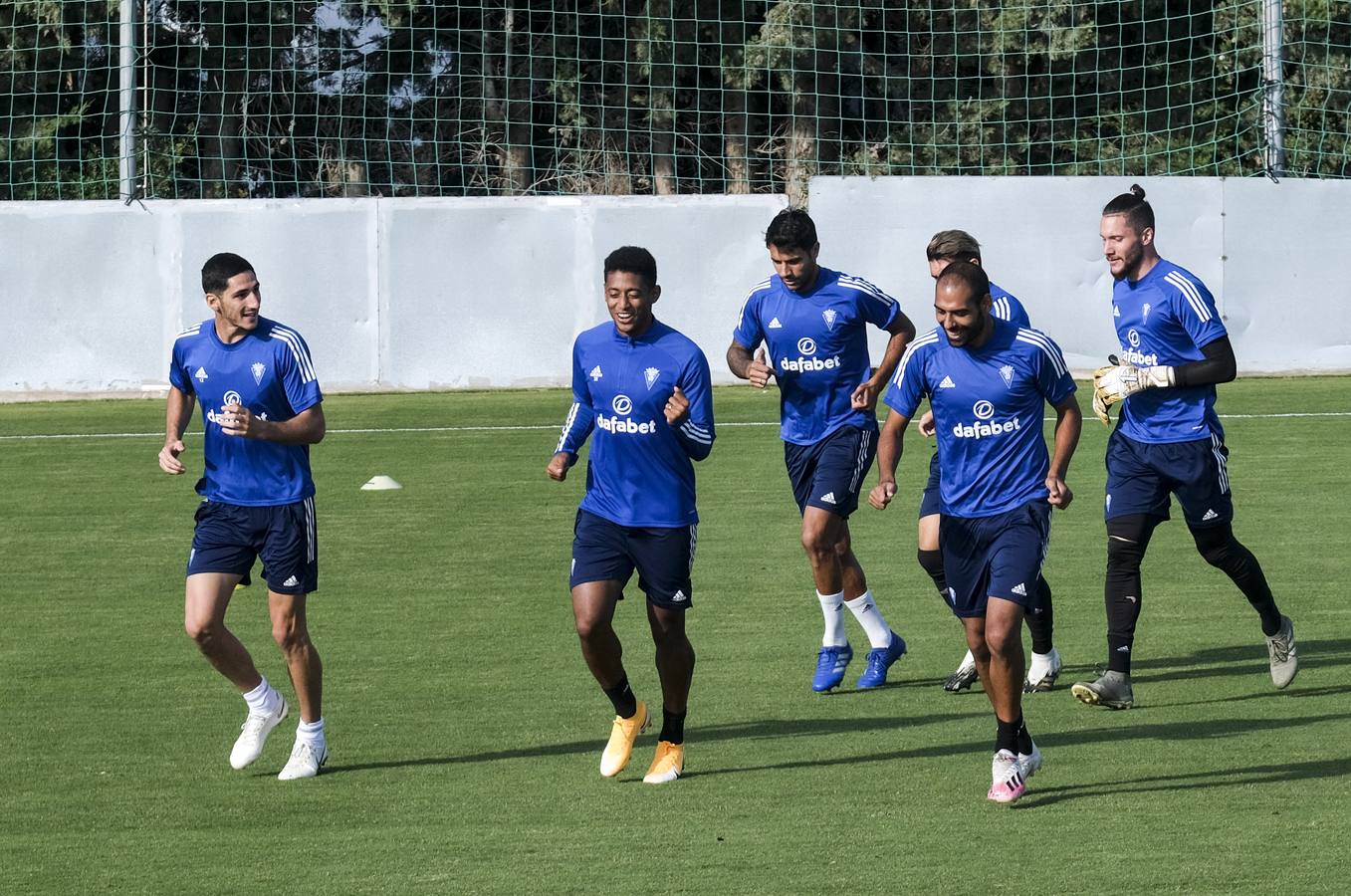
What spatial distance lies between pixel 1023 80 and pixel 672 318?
25.0 feet

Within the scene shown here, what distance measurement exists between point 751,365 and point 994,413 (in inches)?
72.1

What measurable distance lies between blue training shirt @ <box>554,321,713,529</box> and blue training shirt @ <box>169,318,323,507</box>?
1.13 m

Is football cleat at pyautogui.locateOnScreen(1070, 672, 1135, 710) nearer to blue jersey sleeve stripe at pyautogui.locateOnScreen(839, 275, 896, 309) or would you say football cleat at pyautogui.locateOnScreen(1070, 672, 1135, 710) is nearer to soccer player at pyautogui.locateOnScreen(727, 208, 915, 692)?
soccer player at pyautogui.locateOnScreen(727, 208, 915, 692)

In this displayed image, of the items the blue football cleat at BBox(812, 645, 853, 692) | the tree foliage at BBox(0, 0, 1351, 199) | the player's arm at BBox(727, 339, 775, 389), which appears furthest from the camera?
the tree foliage at BBox(0, 0, 1351, 199)

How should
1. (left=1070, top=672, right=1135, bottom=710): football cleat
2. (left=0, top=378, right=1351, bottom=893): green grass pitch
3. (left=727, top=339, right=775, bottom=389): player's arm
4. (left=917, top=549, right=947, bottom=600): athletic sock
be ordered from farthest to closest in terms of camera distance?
(left=917, top=549, right=947, bottom=600): athletic sock, (left=727, top=339, right=775, bottom=389): player's arm, (left=1070, top=672, right=1135, bottom=710): football cleat, (left=0, top=378, right=1351, bottom=893): green grass pitch

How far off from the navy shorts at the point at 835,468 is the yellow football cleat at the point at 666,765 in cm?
185

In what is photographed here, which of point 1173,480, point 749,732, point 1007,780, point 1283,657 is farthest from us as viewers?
point 1283,657

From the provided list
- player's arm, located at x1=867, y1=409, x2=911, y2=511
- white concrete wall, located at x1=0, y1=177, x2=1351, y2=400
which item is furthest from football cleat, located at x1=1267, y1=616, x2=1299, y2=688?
white concrete wall, located at x1=0, y1=177, x2=1351, y2=400

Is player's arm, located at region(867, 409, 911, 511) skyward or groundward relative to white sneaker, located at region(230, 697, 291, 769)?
skyward

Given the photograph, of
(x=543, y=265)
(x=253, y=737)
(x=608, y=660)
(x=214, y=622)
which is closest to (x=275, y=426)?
(x=214, y=622)

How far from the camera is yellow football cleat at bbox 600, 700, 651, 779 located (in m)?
7.07

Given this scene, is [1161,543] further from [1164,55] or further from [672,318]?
[1164,55]

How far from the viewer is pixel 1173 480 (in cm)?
816

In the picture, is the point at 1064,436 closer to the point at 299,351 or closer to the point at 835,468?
the point at 835,468
